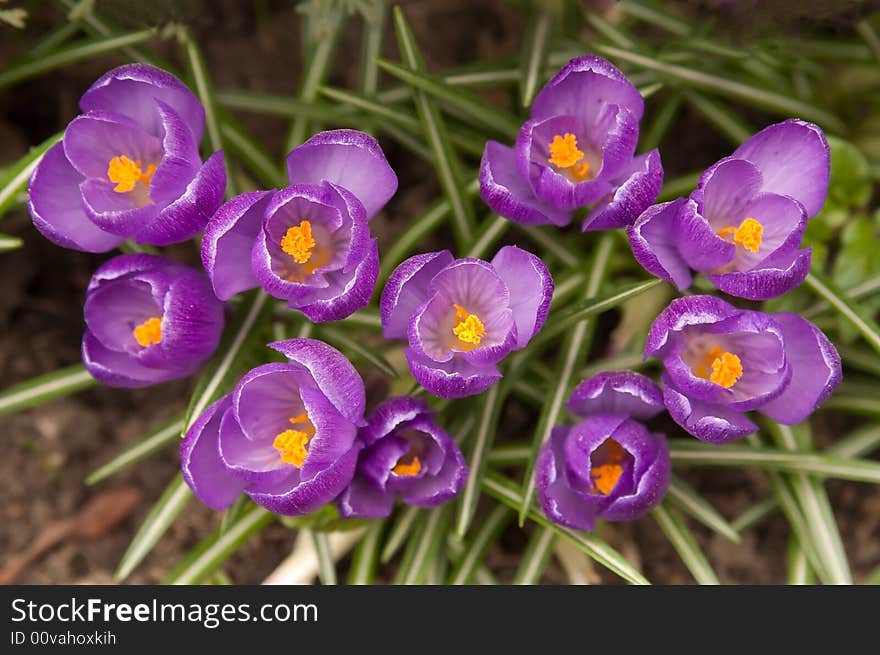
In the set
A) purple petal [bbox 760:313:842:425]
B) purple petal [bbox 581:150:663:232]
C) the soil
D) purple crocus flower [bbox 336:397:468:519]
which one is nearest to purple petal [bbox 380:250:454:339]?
purple crocus flower [bbox 336:397:468:519]

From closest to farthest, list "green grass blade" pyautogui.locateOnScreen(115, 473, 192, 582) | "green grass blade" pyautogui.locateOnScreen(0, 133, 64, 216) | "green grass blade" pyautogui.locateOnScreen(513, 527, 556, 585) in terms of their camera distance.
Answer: "green grass blade" pyautogui.locateOnScreen(0, 133, 64, 216) → "green grass blade" pyautogui.locateOnScreen(115, 473, 192, 582) → "green grass blade" pyautogui.locateOnScreen(513, 527, 556, 585)

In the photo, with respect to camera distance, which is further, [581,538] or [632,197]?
[581,538]

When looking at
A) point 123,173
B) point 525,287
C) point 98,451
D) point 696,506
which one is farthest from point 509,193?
point 98,451

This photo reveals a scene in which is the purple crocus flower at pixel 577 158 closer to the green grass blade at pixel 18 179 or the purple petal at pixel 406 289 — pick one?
the purple petal at pixel 406 289

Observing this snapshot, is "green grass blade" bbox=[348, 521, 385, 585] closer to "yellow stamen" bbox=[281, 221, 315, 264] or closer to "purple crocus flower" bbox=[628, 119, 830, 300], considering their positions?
"yellow stamen" bbox=[281, 221, 315, 264]

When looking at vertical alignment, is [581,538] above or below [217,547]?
above

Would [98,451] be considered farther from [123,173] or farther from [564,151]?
[564,151]

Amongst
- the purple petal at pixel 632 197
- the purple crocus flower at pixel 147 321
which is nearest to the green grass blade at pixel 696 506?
the purple petal at pixel 632 197
